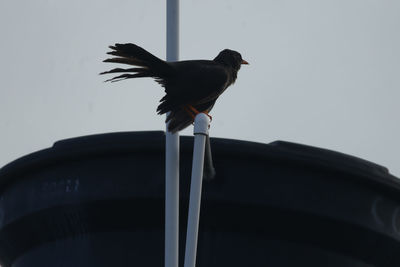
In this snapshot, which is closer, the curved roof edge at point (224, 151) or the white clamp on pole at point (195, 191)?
the white clamp on pole at point (195, 191)

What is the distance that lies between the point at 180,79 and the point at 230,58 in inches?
43.6

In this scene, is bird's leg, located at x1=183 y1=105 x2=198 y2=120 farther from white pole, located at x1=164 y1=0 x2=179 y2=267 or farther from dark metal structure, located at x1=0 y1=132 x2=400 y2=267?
dark metal structure, located at x1=0 y1=132 x2=400 y2=267

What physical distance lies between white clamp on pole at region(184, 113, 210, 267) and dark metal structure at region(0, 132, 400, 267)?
212 centimetres

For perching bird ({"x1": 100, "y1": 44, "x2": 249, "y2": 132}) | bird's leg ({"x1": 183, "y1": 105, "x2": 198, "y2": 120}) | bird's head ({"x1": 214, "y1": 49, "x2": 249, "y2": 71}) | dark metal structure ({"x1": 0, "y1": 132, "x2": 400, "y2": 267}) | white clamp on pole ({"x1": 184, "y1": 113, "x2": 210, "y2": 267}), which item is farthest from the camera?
dark metal structure ({"x1": 0, "y1": 132, "x2": 400, "y2": 267})

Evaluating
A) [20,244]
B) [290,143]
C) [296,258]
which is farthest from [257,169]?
[20,244]

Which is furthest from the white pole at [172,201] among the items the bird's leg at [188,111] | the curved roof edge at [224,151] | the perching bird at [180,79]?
the curved roof edge at [224,151]

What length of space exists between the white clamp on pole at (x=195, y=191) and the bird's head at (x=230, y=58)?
2195mm

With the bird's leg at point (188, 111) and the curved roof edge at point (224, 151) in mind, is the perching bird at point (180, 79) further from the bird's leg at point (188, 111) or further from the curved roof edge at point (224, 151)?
the curved roof edge at point (224, 151)

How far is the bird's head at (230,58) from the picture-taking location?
8.38 meters

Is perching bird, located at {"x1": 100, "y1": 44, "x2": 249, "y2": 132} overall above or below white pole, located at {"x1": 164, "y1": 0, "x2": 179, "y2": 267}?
above

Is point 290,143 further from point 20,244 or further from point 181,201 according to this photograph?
point 20,244

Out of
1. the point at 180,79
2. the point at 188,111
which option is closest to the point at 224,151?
the point at 188,111

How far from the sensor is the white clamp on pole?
6.13 m

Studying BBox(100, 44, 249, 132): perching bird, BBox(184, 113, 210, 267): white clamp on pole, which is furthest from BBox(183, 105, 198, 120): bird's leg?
BBox(184, 113, 210, 267): white clamp on pole
